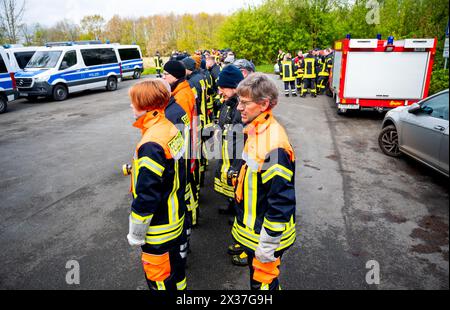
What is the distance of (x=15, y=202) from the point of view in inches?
210

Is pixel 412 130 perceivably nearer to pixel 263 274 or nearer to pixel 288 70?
pixel 263 274

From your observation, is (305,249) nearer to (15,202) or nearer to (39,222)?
(39,222)

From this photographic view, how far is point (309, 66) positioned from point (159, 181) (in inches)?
519

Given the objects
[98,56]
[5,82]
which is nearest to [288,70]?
[98,56]

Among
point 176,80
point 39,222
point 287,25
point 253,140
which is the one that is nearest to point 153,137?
point 253,140

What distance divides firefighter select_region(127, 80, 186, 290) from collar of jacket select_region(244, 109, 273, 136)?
573 mm

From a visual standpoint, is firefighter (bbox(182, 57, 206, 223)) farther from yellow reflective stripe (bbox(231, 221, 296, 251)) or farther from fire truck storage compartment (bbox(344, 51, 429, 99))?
fire truck storage compartment (bbox(344, 51, 429, 99))

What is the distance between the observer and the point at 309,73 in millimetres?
14570

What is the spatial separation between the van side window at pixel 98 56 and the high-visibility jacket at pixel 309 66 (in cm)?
1042

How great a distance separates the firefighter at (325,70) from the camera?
1517cm

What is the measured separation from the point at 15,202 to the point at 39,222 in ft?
3.31

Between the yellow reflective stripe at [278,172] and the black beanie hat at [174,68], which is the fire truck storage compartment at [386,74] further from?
the yellow reflective stripe at [278,172]

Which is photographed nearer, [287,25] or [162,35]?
[287,25]

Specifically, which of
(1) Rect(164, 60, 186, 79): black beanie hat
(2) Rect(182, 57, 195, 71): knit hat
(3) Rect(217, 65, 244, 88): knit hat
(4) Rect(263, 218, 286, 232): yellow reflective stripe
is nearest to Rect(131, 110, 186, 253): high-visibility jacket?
(4) Rect(263, 218, 286, 232): yellow reflective stripe
